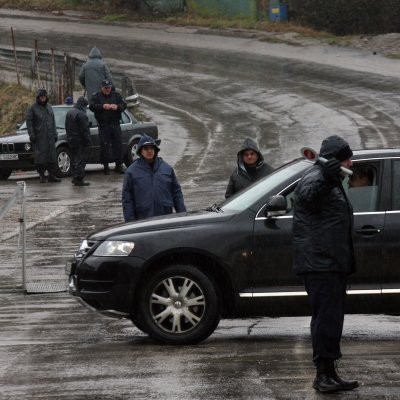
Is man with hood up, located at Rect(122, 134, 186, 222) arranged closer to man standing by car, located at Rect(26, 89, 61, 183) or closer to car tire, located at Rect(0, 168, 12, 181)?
man standing by car, located at Rect(26, 89, 61, 183)

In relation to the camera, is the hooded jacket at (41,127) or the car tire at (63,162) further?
the car tire at (63,162)

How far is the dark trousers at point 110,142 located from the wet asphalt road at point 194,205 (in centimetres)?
43

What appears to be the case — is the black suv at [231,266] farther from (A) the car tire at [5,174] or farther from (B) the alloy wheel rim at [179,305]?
(A) the car tire at [5,174]

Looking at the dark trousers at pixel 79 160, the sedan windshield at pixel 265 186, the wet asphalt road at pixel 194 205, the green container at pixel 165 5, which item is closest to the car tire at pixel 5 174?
the wet asphalt road at pixel 194 205

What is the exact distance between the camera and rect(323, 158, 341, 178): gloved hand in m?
8.39

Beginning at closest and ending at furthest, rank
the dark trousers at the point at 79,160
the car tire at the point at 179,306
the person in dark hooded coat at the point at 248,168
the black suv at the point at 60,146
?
the car tire at the point at 179,306 < the person in dark hooded coat at the point at 248,168 < the dark trousers at the point at 79,160 < the black suv at the point at 60,146

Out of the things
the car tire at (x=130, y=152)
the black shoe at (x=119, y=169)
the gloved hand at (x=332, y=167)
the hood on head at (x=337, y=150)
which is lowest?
the black shoe at (x=119, y=169)

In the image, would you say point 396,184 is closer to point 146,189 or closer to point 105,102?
point 146,189

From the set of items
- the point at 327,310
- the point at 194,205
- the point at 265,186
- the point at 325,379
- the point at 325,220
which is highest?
the point at 325,220

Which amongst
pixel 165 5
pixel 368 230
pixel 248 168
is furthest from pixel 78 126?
pixel 165 5

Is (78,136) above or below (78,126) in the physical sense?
below

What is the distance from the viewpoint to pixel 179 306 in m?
10.5

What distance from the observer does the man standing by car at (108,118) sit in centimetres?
2578

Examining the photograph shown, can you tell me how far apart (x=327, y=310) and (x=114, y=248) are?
2.58 m
